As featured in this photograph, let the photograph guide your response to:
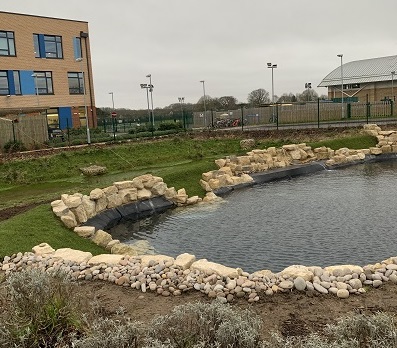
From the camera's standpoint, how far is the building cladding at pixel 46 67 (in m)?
33.8

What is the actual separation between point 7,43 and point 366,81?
46.7 metres

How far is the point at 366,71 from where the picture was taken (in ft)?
202

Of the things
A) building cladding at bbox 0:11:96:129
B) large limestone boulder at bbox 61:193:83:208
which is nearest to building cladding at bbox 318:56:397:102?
building cladding at bbox 0:11:96:129

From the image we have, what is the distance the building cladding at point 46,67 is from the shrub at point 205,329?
29970 mm

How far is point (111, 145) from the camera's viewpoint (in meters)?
22.2

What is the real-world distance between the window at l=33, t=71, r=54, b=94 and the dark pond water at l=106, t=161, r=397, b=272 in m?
27.6

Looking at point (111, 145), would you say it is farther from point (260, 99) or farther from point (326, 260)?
point (260, 99)

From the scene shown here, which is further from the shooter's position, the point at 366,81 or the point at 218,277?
the point at 366,81

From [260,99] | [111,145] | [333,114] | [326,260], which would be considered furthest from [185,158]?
[260,99]

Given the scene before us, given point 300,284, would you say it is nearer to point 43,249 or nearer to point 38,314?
point 38,314

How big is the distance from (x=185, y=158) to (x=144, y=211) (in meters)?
8.26

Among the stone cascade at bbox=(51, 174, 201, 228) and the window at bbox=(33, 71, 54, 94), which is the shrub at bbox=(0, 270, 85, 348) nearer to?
the stone cascade at bbox=(51, 174, 201, 228)

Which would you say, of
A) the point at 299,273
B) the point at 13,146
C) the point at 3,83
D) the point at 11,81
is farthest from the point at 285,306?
the point at 11,81

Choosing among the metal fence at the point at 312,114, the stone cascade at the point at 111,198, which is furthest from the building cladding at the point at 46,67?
the stone cascade at the point at 111,198
